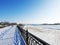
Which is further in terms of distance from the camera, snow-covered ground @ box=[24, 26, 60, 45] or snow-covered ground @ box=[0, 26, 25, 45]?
snow-covered ground @ box=[24, 26, 60, 45]

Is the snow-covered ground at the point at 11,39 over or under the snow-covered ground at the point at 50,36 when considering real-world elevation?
over

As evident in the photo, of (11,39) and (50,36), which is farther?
(50,36)

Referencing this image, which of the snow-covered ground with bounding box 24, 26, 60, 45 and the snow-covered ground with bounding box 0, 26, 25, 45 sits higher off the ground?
the snow-covered ground with bounding box 0, 26, 25, 45

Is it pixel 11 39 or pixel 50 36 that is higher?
pixel 11 39

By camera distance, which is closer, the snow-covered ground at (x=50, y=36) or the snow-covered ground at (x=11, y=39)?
the snow-covered ground at (x=11, y=39)
